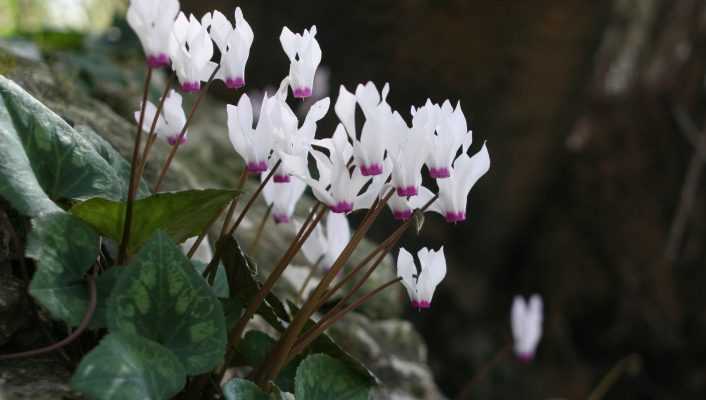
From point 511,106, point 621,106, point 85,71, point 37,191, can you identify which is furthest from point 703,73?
point 37,191

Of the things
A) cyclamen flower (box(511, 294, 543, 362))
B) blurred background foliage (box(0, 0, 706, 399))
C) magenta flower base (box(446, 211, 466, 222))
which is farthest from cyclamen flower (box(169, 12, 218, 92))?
blurred background foliage (box(0, 0, 706, 399))

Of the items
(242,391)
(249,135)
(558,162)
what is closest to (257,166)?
(249,135)

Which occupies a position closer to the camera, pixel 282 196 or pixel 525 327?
pixel 282 196


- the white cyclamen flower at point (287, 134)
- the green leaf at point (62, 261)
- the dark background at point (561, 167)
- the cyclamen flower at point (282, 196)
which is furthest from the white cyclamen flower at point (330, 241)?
the dark background at point (561, 167)

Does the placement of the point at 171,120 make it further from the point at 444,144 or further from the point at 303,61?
the point at 444,144

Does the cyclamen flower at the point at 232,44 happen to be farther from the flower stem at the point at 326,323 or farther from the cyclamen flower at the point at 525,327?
the cyclamen flower at the point at 525,327

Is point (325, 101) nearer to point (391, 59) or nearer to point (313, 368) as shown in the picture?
point (313, 368)

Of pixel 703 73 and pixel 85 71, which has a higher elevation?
pixel 703 73
